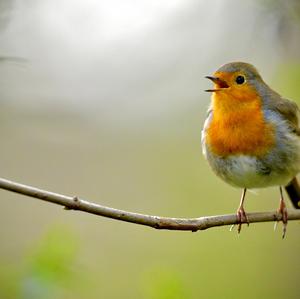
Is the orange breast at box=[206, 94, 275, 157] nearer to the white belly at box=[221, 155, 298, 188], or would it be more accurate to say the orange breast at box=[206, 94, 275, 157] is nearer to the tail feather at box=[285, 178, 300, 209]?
the white belly at box=[221, 155, 298, 188]

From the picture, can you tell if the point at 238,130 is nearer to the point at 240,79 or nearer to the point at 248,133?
the point at 248,133

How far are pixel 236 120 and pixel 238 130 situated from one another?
94 millimetres

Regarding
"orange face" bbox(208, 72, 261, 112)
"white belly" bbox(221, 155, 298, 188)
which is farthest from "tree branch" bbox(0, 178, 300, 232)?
"orange face" bbox(208, 72, 261, 112)

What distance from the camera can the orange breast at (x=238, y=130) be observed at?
16.2 ft

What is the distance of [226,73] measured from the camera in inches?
201

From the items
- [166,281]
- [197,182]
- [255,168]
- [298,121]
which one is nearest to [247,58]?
[298,121]

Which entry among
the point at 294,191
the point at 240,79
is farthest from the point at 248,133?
the point at 294,191

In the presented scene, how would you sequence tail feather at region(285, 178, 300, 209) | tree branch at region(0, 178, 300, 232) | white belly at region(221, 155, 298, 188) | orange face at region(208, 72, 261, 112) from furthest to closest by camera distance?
tail feather at region(285, 178, 300, 209)
orange face at region(208, 72, 261, 112)
white belly at region(221, 155, 298, 188)
tree branch at region(0, 178, 300, 232)

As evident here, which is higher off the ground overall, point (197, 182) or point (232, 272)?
point (197, 182)

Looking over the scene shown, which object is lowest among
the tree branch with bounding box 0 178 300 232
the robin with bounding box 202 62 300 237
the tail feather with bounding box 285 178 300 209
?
the tree branch with bounding box 0 178 300 232

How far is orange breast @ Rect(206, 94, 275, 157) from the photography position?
495 centimetres

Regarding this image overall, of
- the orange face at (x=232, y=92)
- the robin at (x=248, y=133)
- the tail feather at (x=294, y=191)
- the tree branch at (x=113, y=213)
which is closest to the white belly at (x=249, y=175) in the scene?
the robin at (x=248, y=133)

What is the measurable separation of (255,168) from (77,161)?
468 cm

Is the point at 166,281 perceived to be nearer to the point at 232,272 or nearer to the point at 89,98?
the point at 232,272
